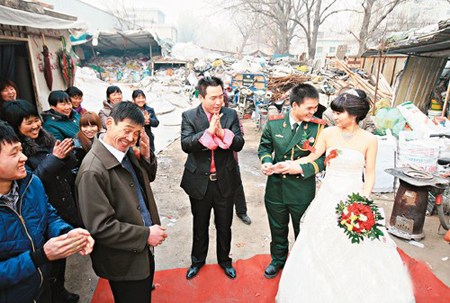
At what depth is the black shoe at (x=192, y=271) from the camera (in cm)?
279

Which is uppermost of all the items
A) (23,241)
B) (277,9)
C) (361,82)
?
(277,9)

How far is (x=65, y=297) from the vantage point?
2490 mm

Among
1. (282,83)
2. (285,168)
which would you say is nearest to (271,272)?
(285,168)

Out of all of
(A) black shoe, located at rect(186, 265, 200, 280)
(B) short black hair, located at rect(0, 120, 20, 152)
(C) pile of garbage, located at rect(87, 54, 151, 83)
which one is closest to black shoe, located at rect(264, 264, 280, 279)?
(A) black shoe, located at rect(186, 265, 200, 280)

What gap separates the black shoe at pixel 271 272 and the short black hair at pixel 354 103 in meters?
1.66

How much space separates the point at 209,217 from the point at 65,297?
1.46 m

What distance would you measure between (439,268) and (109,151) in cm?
352

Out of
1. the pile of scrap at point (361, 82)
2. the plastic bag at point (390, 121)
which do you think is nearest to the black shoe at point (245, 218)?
the plastic bag at point (390, 121)

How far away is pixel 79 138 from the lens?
2785 millimetres

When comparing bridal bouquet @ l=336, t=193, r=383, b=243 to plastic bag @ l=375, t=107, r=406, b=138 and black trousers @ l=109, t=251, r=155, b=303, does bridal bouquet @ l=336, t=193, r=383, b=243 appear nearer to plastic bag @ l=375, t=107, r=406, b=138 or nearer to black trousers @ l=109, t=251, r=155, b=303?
black trousers @ l=109, t=251, r=155, b=303

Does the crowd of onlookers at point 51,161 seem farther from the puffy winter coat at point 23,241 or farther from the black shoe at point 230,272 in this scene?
the black shoe at point 230,272

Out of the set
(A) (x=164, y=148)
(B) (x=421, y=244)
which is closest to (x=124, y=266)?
(B) (x=421, y=244)

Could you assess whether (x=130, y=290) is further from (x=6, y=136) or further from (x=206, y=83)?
(x=206, y=83)

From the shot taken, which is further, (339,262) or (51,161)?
(51,161)
